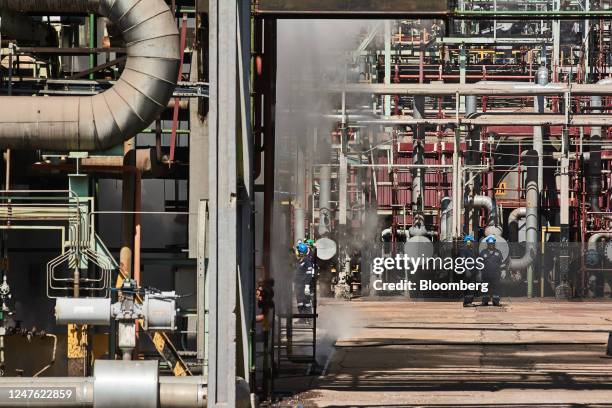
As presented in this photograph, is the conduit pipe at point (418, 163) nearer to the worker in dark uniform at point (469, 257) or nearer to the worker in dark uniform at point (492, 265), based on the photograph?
the worker in dark uniform at point (469, 257)

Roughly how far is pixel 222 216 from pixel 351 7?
12.9 ft

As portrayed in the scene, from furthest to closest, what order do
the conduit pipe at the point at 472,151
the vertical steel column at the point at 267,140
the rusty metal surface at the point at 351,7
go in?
the conduit pipe at the point at 472,151 < the vertical steel column at the point at 267,140 < the rusty metal surface at the point at 351,7

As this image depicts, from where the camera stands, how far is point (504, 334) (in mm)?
26266

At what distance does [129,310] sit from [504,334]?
45.3ft

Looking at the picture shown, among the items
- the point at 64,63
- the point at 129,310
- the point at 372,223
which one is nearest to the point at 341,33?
the point at 372,223

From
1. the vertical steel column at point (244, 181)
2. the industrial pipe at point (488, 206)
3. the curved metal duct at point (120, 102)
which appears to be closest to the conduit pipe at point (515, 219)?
the industrial pipe at point (488, 206)

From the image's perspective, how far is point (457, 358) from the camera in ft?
70.9

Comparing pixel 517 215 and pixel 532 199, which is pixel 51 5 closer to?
pixel 532 199

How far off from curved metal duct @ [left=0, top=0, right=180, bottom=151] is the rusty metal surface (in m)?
1.63

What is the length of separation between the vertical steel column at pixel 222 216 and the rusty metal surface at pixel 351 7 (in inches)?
105

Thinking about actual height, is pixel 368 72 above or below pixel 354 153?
above

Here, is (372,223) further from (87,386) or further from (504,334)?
(87,386)

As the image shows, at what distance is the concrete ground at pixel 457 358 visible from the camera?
16.7 meters

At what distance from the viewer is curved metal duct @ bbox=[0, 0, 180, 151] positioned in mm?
15711
